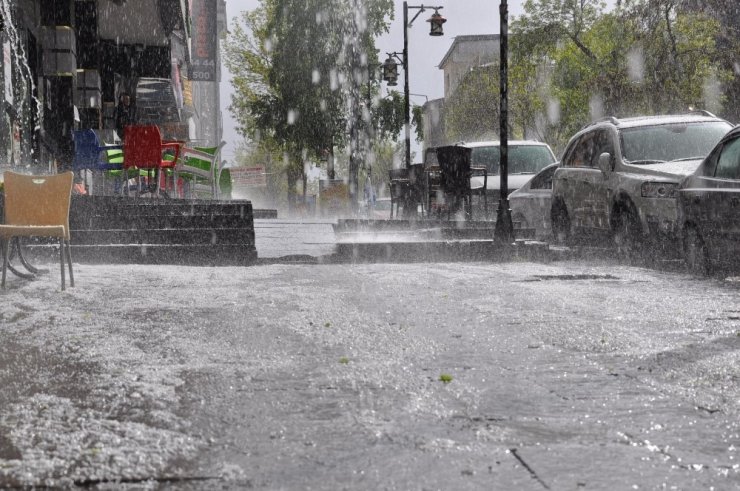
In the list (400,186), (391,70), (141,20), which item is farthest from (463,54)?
(141,20)

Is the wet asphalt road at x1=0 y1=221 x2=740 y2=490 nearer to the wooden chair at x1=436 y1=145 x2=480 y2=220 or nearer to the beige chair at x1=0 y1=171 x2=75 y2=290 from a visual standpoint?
the beige chair at x1=0 y1=171 x2=75 y2=290

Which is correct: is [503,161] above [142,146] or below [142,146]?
below

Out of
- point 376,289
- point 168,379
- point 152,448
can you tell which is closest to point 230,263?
point 376,289

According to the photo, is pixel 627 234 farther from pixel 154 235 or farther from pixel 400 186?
pixel 400 186

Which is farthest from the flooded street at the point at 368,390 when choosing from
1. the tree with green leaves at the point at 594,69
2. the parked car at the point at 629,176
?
the tree with green leaves at the point at 594,69

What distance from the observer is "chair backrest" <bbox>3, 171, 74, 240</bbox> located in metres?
9.63

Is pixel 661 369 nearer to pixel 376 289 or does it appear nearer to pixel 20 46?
pixel 376 289

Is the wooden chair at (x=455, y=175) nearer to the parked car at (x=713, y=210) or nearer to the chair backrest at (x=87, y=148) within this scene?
the chair backrest at (x=87, y=148)

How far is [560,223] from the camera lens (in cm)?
1545

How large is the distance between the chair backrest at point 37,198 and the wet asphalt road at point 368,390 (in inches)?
31.1

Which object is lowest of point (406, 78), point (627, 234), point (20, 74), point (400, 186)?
point (627, 234)

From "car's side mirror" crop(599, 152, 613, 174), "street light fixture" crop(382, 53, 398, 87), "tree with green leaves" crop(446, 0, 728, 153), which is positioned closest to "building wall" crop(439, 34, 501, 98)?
"tree with green leaves" crop(446, 0, 728, 153)

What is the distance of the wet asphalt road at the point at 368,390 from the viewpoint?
143 inches

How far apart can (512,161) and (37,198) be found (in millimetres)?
13295
